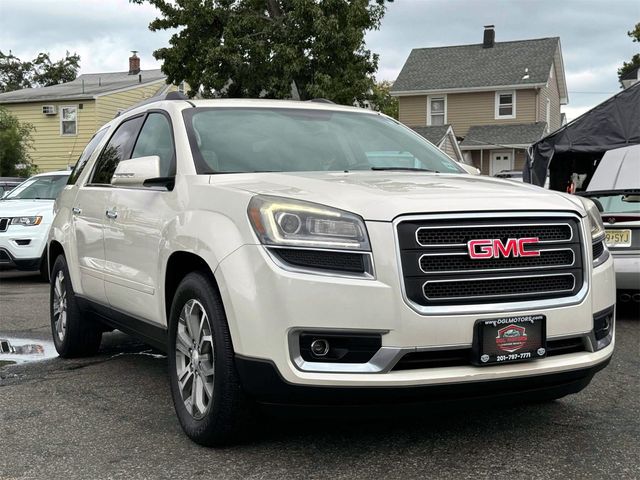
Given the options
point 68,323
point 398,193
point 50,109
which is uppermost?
point 50,109

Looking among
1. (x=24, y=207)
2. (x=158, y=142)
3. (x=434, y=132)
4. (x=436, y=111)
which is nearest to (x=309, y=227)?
(x=158, y=142)

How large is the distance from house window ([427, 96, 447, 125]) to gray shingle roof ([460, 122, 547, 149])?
155cm

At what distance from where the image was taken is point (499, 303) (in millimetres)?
3338

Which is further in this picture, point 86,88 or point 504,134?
point 86,88

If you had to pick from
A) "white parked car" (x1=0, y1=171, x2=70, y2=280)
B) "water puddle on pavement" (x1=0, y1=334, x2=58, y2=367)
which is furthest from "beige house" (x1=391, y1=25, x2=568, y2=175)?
"water puddle on pavement" (x1=0, y1=334, x2=58, y2=367)

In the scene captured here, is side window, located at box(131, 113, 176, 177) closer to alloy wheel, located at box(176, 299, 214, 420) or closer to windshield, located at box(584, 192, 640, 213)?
alloy wheel, located at box(176, 299, 214, 420)

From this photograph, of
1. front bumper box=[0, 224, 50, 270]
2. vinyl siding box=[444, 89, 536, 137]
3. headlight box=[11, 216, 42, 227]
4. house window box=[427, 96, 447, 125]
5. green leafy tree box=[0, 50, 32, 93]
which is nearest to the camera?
front bumper box=[0, 224, 50, 270]

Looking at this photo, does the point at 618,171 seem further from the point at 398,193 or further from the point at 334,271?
the point at 334,271

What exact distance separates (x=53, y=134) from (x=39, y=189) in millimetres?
21854

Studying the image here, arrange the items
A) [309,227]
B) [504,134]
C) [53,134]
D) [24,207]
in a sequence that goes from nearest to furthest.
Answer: [309,227] < [24,207] < [504,134] < [53,134]

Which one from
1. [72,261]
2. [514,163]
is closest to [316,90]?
[514,163]

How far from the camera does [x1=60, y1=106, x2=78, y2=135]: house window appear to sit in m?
32.7

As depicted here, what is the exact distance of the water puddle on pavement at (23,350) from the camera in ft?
19.7

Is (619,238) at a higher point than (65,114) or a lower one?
lower
